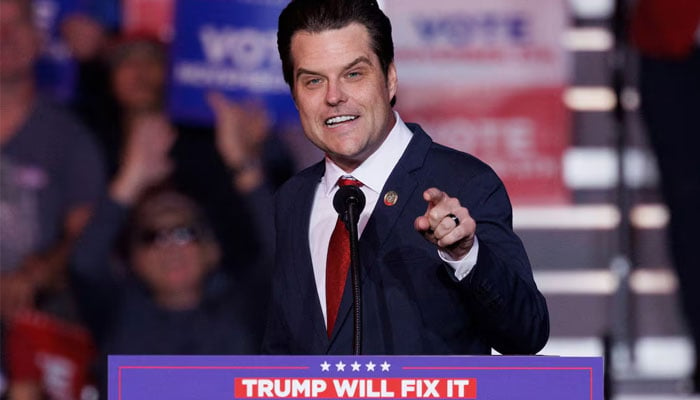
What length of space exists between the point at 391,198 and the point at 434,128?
9.46 ft

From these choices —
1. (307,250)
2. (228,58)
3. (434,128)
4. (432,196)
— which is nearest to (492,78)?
(434,128)

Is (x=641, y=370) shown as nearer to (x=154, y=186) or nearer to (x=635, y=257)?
(x=635, y=257)

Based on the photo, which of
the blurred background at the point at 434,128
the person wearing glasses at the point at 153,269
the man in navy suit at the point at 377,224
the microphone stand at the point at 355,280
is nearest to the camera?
the microphone stand at the point at 355,280

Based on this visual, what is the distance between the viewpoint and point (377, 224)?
1.92m

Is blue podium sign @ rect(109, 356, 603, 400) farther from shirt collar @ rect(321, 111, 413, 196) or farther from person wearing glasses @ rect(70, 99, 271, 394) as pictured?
person wearing glasses @ rect(70, 99, 271, 394)

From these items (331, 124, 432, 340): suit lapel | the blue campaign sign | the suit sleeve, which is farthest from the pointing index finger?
the blue campaign sign

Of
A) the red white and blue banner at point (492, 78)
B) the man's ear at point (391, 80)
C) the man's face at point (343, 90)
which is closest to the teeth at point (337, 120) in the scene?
the man's face at point (343, 90)

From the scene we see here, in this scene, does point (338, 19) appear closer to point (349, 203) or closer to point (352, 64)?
point (352, 64)

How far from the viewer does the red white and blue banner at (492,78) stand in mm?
4781

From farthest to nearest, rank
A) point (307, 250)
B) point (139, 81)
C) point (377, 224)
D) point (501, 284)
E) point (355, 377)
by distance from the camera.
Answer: point (139, 81), point (307, 250), point (377, 224), point (501, 284), point (355, 377)

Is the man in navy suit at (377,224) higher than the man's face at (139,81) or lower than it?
lower

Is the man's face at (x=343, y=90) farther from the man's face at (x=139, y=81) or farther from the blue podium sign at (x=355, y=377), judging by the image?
the man's face at (x=139, y=81)

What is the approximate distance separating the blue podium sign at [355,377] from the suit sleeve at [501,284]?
0.65 ft

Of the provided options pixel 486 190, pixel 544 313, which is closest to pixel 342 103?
pixel 486 190
